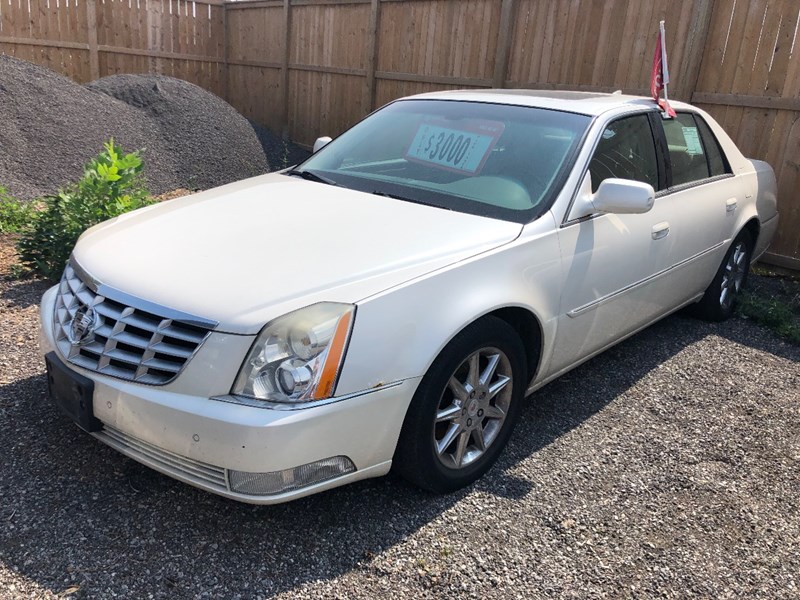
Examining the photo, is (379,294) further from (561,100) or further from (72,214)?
(72,214)

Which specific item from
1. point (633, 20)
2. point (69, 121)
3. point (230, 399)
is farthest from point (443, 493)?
point (69, 121)

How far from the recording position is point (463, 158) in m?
3.54

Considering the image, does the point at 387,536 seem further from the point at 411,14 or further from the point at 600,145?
the point at 411,14

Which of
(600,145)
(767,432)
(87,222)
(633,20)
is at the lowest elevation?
(767,432)

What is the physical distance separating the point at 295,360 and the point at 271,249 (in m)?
0.63

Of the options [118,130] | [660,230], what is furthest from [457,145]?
[118,130]

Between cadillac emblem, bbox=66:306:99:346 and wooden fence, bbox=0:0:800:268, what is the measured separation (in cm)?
636

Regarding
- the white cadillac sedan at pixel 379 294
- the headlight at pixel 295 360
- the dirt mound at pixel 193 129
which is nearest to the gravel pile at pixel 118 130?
the dirt mound at pixel 193 129

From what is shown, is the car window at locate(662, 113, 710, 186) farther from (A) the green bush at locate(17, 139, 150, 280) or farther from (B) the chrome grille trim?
(A) the green bush at locate(17, 139, 150, 280)

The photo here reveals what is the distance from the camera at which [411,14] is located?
10.0 metres

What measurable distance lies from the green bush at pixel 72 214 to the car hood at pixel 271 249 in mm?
1825

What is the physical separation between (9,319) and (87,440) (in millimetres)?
1704

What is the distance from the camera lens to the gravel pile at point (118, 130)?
823cm

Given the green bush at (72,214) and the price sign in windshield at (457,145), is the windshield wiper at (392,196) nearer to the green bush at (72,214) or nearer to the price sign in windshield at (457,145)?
the price sign in windshield at (457,145)
